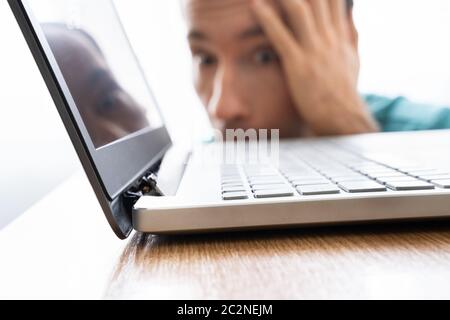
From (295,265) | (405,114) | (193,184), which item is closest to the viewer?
(295,265)

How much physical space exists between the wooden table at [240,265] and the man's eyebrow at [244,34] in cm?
73

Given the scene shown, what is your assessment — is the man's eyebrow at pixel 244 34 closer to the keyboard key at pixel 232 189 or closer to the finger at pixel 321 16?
the finger at pixel 321 16

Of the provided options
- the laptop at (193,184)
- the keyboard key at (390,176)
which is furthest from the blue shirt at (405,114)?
the keyboard key at (390,176)

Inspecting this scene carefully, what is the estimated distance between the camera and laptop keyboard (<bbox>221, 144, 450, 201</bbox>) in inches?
10.0

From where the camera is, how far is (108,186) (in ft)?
0.84

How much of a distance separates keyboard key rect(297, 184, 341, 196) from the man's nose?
0.66m

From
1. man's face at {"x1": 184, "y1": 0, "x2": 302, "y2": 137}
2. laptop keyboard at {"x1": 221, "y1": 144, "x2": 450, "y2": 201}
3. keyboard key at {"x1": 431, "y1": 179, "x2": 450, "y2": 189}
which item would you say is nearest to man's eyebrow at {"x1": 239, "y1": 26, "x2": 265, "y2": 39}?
man's face at {"x1": 184, "y1": 0, "x2": 302, "y2": 137}

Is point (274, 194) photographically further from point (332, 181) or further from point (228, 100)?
point (228, 100)

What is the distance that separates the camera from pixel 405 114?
3.40 feet

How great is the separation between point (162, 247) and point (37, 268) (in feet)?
0.23

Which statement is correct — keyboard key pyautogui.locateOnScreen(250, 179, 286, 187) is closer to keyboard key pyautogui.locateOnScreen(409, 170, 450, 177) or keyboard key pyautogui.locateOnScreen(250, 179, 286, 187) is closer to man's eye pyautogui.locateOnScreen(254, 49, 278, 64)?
keyboard key pyautogui.locateOnScreen(409, 170, 450, 177)

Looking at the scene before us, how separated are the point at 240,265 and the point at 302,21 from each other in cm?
90

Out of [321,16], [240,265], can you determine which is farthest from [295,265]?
[321,16]
